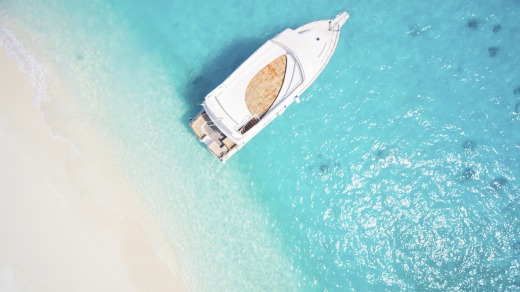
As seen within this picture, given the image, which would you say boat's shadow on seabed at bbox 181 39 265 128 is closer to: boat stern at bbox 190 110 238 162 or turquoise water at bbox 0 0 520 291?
turquoise water at bbox 0 0 520 291

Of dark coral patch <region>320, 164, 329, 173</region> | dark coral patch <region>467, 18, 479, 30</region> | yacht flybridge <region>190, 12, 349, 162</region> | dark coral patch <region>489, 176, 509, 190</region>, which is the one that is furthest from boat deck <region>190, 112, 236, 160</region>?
dark coral patch <region>467, 18, 479, 30</region>

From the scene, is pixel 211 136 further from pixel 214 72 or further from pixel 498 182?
pixel 498 182

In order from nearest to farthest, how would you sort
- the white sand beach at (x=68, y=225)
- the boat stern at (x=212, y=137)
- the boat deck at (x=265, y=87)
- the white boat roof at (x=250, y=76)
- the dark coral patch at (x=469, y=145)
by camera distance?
the white boat roof at (x=250, y=76)
the boat deck at (x=265, y=87)
the boat stern at (x=212, y=137)
the white sand beach at (x=68, y=225)
the dark coral patch at (x=469, y=145)

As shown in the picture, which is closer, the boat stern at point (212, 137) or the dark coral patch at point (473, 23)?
A: the boat stern at point (212, 137)

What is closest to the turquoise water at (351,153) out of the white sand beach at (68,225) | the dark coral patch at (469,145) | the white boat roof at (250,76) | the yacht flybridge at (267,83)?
the dark coral patch at (469,145)

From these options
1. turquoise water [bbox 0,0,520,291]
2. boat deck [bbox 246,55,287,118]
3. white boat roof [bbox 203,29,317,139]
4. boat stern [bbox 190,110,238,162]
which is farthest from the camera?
turquoise water [bbox 0,0,520,291]

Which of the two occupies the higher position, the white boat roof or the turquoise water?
the white boat roof

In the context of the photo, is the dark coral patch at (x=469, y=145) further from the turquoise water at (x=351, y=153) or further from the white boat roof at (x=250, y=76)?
the white boat roof at (x=250, y=76)
